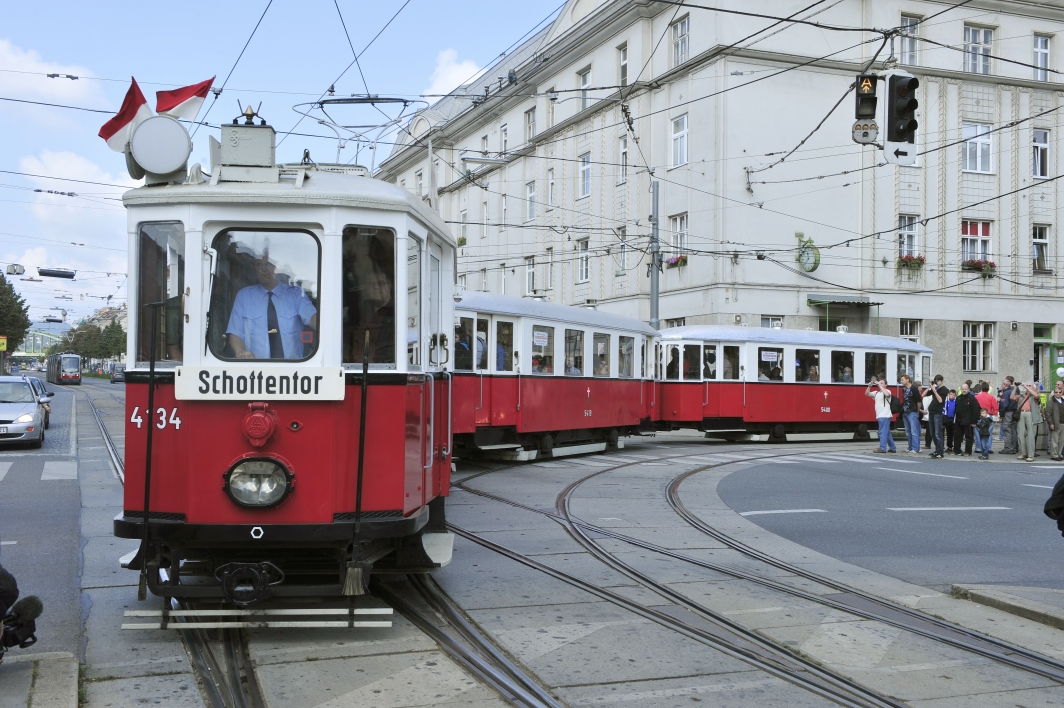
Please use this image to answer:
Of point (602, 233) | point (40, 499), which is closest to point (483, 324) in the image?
point (40, 499)

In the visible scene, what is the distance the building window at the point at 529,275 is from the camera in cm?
4531

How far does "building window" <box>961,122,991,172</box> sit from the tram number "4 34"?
3588cm

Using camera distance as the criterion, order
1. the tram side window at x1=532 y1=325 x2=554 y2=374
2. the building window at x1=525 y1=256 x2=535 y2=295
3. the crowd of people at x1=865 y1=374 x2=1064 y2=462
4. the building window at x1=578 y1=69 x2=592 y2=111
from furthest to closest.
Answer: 1. the building window at x1=525 y1=256 x2=535 y2=295
2. the building window at x1=578 y1=69 x2=592 y2=111
3. the crowd of people at x1=865 y1=374 x2=1064 y2=462
4. the tram side window at x1=532 y1=325 x2=554 y2=374

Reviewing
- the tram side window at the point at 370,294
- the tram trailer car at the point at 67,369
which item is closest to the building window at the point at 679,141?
the tram side window at the point at 370,294

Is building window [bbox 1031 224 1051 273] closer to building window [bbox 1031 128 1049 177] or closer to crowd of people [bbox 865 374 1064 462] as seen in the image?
building window [bbox 1031 128 1049 177]

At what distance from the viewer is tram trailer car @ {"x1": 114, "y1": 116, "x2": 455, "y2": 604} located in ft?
18.9

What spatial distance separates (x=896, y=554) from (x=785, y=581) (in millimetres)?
2031

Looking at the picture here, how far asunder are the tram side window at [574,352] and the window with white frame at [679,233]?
15.0 m

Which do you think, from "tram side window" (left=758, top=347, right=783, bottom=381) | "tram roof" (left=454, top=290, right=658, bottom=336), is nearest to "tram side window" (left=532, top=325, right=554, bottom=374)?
"tram roof" (left=454, top=290, right=658, bottom=336)

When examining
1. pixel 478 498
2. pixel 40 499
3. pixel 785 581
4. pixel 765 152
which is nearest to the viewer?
pixel 785 581

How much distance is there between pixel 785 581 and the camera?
819 centimetres

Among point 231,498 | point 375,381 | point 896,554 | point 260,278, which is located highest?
point 260,278

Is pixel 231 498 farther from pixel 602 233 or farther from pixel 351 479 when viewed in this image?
pixel 602 233

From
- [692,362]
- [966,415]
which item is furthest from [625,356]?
[966,415]
